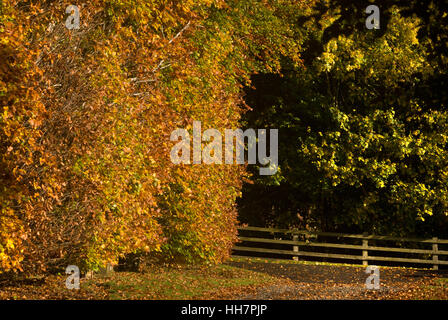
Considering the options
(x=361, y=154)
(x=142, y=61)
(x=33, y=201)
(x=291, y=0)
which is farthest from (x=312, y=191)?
(x=33, y=201)

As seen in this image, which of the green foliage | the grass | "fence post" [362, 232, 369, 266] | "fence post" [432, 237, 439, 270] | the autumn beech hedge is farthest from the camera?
"fence post" [362, 232, 369, 266]

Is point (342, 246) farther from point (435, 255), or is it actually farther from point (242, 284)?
point (242, 284)

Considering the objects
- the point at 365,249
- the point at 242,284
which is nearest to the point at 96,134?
the point at 242,284

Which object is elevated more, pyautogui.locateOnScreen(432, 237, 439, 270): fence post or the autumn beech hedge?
the autumn beech hedge

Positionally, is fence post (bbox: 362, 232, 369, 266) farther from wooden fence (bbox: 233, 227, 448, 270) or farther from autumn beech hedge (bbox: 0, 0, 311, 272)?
autumn beech hedge (bbox: 0, 0, 311, 272)

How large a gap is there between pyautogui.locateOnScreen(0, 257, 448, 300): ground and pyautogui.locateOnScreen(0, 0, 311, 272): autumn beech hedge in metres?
0.74

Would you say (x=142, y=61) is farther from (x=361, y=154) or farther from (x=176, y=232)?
(x=361, y=154)

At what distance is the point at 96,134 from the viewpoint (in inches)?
438

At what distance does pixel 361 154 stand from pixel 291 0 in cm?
623

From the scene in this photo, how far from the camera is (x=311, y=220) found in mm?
24641

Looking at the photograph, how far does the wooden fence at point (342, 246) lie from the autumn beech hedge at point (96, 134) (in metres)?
7.34

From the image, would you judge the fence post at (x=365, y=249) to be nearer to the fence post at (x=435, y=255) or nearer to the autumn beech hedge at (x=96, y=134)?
the fence post at (x=435, y=255)

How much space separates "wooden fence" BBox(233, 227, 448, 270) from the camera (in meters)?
21.8

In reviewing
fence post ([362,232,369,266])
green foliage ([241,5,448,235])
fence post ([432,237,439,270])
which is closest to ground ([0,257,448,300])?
fence post ([432,237,439,270])
